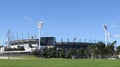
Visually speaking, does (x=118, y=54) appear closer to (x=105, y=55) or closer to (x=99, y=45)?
(x=105, y=55)

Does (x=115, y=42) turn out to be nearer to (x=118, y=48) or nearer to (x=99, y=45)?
(x=118, y=48)

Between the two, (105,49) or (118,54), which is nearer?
(105,49)

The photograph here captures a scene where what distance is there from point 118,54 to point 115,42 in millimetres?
8976

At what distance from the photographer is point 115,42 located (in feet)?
639

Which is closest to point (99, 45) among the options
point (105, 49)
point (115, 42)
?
point (105, 49)

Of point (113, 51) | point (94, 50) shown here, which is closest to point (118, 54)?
point (113, 51)

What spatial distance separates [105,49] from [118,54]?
1792 cm

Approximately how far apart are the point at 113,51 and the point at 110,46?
6.51 m

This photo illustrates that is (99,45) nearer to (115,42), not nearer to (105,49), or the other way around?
(105,49)

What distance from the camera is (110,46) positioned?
7426 inches

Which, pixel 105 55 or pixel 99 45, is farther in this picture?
pixel 105 55

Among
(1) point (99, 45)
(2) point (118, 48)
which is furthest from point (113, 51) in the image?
(1) point (99, 45)

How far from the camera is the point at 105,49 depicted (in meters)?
184

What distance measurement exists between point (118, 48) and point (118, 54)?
24.4 ft
